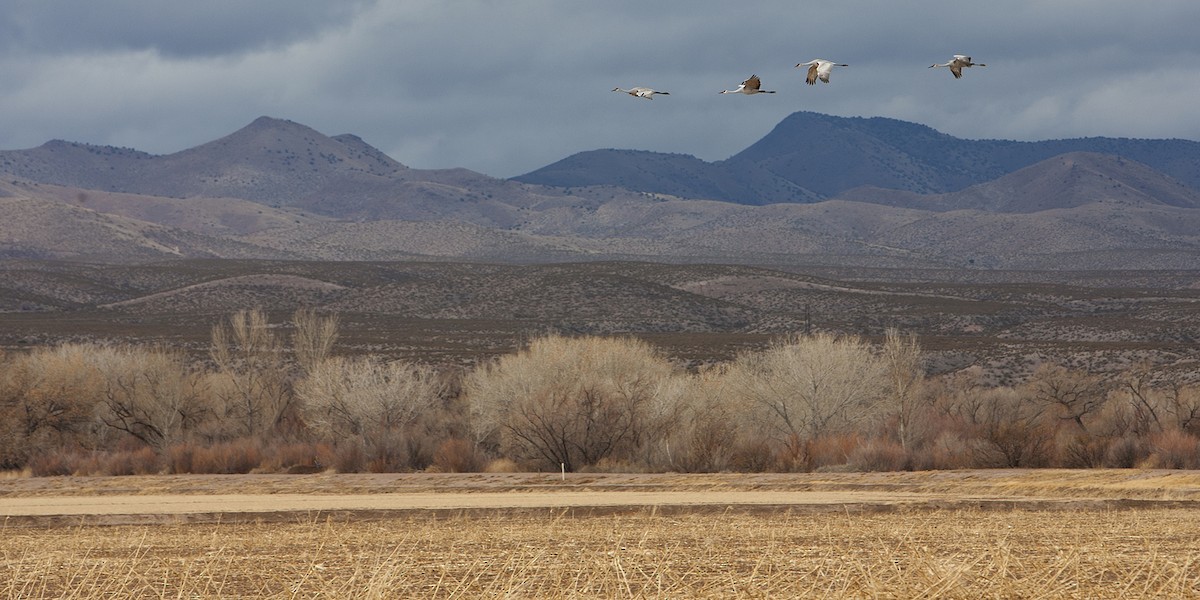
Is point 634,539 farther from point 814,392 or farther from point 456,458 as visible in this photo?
point 814,392

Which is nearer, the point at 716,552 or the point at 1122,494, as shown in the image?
the point at 716,552

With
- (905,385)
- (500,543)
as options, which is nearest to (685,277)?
(905,385)

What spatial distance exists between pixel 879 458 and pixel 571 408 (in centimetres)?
1212

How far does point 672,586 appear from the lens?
1709 centimetres

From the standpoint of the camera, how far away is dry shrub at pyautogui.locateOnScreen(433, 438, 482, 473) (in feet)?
175

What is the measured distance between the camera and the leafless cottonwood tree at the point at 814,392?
203 ft

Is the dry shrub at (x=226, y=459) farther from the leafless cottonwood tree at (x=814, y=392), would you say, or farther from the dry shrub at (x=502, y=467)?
the leafless cottonwood tree at (x=814, y=392)

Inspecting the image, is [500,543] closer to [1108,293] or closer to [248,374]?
[248,374]

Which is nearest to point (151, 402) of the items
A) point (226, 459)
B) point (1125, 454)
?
point (226, 459)

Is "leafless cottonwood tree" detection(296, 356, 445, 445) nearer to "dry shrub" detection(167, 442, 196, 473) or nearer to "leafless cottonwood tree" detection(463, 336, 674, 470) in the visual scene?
"leafless cottonwood tree" detection(463, 336, 674, 470)

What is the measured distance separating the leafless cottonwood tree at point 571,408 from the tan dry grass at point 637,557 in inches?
781

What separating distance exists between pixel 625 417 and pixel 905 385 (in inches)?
643

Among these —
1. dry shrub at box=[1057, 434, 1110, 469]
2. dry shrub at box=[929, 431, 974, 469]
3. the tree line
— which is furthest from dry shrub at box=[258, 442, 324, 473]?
dry shrub at box=[1057, 434, 1110, 469]

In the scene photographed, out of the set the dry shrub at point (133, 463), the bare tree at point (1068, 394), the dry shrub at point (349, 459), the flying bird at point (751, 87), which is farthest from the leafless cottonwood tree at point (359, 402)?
the flying bird at point (751, 87)
